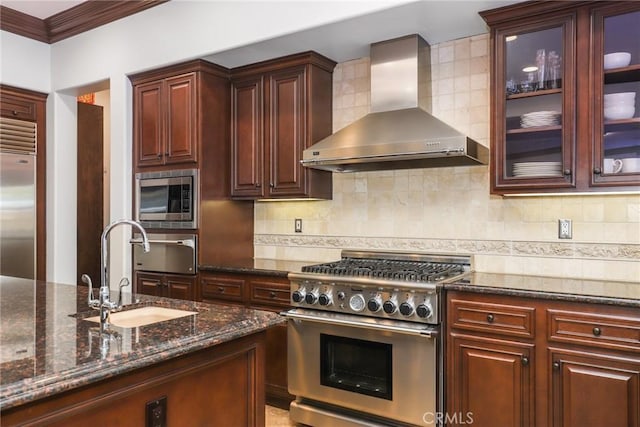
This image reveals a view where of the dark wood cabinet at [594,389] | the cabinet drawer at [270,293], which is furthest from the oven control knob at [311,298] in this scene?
the dark wood cabinet at [594,389]

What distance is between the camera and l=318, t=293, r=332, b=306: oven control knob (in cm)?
275

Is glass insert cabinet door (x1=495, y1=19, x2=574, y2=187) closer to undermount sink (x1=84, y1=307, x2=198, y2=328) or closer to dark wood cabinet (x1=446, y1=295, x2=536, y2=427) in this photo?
dark wood cabinet (x1=446, y1=295, x2=536, y2=427)

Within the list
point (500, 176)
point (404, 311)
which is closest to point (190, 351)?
point (404, 311)

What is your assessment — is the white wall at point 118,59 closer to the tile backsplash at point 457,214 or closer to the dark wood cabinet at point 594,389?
the tile backsplash at point 457,214

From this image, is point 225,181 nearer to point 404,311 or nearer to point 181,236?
point 181,236

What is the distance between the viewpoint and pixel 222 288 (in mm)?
3352

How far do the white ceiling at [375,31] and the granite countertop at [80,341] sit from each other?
6.32ft

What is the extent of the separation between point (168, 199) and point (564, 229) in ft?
A: 9.14

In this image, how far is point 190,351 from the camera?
1317 mm

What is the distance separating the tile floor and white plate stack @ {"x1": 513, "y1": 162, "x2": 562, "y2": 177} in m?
2.06

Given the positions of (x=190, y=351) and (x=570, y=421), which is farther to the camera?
(x=570, y=421)

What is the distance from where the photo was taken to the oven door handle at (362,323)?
8.02 ft

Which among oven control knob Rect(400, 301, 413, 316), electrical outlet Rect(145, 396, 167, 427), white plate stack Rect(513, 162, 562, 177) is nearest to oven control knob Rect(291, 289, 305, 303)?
oven control knob Rect(400, 301, 413, 316)

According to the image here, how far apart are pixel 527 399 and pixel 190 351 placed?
5.80ft
